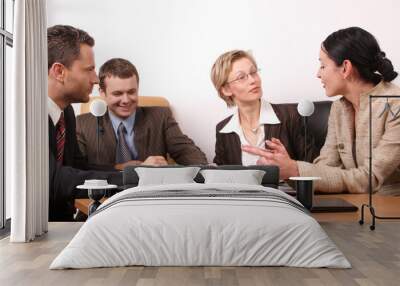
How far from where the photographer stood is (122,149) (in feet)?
25.9

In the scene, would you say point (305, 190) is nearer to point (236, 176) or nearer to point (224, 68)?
point (236, 176)

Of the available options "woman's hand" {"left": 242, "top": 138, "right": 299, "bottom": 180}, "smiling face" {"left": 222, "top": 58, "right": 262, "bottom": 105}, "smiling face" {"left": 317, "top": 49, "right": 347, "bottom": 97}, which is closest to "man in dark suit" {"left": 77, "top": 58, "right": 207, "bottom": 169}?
"woman's hand" {"left": 242, "top": 138, "right": 299, "bottom": 180}

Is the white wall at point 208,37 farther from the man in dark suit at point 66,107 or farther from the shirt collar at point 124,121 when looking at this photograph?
the shirt collar at point 124,121

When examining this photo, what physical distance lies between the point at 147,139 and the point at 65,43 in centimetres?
155

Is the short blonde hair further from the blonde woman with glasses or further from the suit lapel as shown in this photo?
the suit lapel

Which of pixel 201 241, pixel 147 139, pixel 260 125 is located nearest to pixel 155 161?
pixel 147 139

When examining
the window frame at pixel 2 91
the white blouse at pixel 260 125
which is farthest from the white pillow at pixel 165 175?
the window frame at pixel 2 91

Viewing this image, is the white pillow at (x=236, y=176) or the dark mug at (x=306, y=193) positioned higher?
the white pillow at (x=236, y=176)

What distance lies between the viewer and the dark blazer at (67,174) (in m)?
7.78

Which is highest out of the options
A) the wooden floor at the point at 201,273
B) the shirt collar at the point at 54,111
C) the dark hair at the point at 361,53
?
the dark hair at the point at 361,53

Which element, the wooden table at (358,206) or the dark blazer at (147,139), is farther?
the dark blazer at (147,139)

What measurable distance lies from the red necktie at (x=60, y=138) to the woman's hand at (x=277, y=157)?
7.20 feet

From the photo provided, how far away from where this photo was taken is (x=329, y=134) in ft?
25.7

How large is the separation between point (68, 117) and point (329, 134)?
3.17 metres
